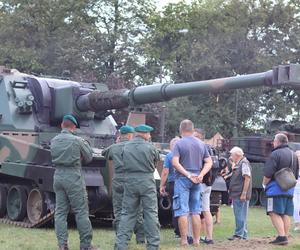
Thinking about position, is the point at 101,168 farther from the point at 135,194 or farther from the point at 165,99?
the point at 135,194

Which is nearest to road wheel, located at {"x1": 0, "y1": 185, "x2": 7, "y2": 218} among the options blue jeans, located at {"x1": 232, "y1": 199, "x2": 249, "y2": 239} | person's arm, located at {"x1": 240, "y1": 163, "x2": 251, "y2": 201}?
blue jeans, located at {"x1": 232, "y1": 199, "x2": 249, "y2": 239}

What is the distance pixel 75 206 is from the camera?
28.6 feet

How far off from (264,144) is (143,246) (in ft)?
43.4

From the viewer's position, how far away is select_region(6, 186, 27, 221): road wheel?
1216 centimetres

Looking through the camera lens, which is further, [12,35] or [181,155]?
[12,35]

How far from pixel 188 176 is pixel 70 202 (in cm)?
159

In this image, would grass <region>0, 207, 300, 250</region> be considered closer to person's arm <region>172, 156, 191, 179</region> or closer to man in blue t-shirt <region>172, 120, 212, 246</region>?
→ man in blue t-shirt <region>172, 120, 212, 246</region>

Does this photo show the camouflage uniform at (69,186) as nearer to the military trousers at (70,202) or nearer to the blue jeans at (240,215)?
the military trousers at (70,202)

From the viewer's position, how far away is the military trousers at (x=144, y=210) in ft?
27.2

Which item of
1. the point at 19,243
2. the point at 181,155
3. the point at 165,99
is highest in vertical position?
the point at 165,99

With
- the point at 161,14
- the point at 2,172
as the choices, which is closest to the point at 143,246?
the point at 2,172

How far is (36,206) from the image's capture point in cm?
1203

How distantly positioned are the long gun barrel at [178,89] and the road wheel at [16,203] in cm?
191

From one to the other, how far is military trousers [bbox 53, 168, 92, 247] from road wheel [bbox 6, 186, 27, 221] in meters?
3.52
